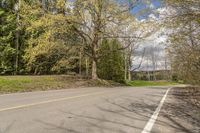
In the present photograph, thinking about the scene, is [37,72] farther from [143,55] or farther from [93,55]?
[143,55]

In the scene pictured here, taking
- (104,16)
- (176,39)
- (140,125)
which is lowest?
(140,125)

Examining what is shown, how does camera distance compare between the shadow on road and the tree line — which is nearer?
the shadow on road

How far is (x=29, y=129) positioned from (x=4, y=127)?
609mm

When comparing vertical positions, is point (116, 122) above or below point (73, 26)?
below

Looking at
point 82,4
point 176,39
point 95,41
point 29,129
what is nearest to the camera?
point 29,129

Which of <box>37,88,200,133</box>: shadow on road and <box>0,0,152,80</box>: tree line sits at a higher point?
<box>0,0,152,80</box>: tree line

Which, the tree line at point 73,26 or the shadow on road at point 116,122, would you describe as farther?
the tree line at point 73,26

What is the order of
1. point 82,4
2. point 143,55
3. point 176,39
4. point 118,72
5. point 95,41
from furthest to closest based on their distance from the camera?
point 143,55
point 118,72
point 95,41
point 82,4
point 176,39

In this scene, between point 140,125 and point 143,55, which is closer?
point 140,125

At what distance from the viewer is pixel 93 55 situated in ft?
114

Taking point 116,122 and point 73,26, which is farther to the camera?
point 73,26

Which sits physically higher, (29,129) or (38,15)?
(38,15)

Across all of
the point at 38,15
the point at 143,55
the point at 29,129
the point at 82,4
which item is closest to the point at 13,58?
the point at 38,15

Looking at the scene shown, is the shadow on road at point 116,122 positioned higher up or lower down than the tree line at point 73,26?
lower down
